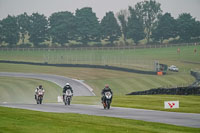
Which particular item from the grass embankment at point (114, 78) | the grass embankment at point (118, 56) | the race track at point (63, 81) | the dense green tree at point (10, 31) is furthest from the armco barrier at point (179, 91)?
the dense green tree at point (10, 31)

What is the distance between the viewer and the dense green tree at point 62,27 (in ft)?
439

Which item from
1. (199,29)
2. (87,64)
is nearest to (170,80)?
(87,64)

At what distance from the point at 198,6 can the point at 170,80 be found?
124ft

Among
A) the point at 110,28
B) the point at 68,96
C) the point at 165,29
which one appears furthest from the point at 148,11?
the point at 68,96

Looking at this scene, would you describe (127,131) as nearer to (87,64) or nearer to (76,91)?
(76,91)

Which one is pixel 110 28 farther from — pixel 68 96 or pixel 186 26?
pixel 68 96

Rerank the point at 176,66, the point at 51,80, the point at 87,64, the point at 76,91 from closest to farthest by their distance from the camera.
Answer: the point at 76,91 < the point at 51,80 < the point at 87,64 < the point at 176,66

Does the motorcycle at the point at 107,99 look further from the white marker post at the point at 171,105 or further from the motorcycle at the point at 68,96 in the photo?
the motorcycle at the point at 68,96

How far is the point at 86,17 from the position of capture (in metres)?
143

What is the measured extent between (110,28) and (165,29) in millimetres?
18966

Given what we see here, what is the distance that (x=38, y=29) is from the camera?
14150 cm

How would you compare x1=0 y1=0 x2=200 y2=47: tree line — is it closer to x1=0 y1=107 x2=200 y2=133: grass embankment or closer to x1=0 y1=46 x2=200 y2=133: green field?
x1=0 y1=46 x2=200 y2=133: green field

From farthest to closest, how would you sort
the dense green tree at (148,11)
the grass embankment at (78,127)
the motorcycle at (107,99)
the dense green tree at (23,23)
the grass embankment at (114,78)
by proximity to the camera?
the dense green tree at (148,11) → the dense green tree at (23,23) → the grass embankment at (114,78) → the motorcycle at (107,99) → the grass embankment at (78,127)

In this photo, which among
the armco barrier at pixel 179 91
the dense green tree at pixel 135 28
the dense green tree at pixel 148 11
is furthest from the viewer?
the dense green tree at pixel 148 11
